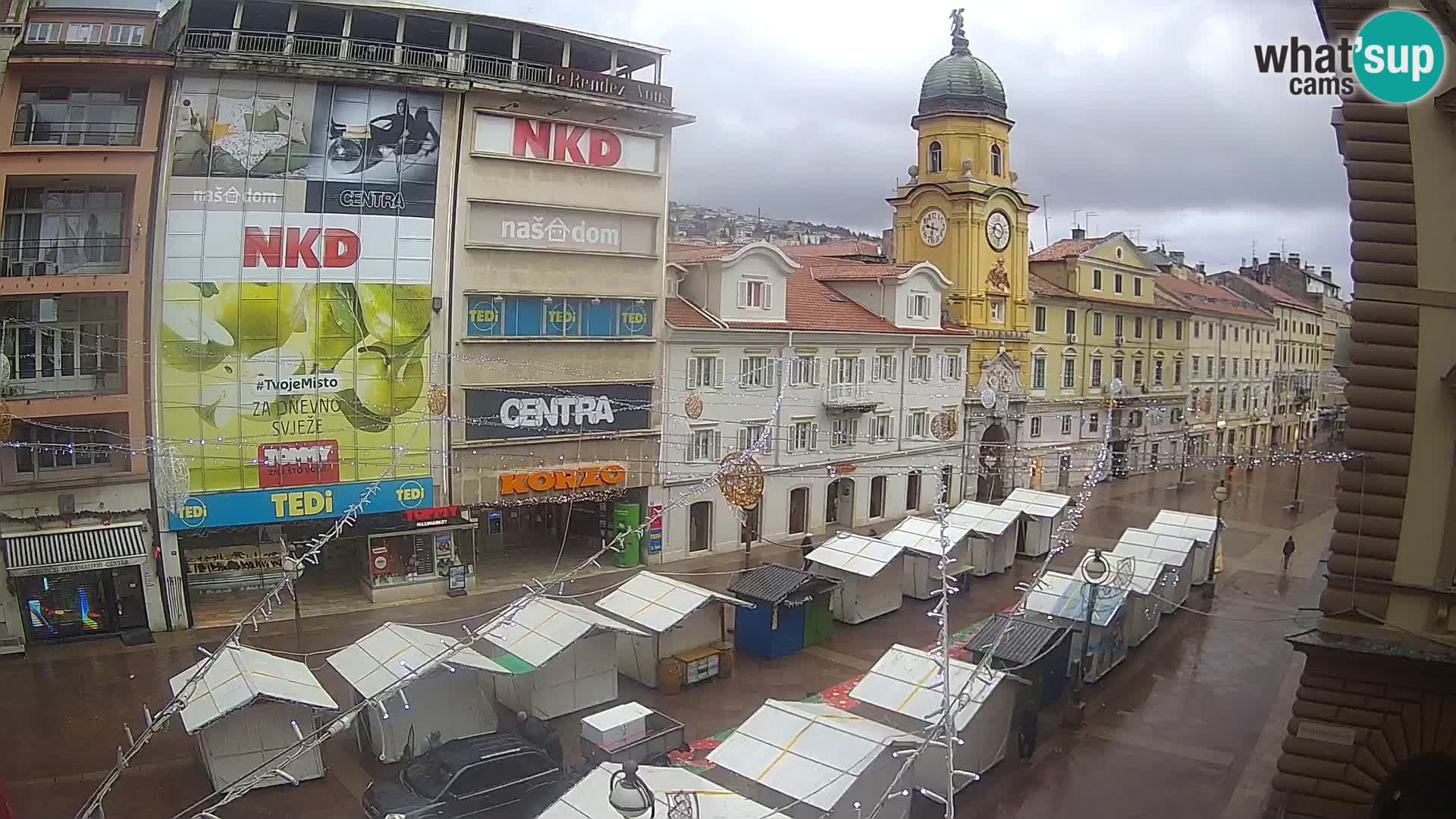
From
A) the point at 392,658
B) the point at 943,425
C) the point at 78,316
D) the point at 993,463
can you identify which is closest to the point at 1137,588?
the point at 392,658

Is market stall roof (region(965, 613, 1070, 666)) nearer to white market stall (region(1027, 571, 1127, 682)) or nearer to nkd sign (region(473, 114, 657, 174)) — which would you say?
white market stall (region(1027, 571, 1127, 682))

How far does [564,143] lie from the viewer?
2772 centimetres

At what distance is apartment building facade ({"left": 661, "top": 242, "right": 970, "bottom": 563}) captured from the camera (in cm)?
3153

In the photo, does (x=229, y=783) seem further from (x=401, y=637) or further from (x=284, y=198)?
(x=284, y=198)

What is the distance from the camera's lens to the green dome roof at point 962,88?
42031 mm

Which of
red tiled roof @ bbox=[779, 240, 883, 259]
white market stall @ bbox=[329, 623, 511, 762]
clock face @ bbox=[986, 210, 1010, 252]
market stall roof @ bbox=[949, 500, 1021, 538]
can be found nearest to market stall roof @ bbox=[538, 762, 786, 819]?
white market stall @ bbox=[329, 623, 511, 762]

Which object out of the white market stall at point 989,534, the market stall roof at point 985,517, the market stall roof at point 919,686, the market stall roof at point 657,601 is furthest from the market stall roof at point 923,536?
the market stall roof at point 919,686

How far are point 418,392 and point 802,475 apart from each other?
1425 centimetres

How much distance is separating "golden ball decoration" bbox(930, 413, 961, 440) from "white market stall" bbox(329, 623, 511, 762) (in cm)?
2589

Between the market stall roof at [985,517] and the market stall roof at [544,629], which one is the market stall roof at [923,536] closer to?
the market stall roof at [985,517]

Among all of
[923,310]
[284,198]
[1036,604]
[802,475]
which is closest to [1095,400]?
[923,310]

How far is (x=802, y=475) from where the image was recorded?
3500 cm

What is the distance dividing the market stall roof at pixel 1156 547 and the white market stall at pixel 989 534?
3.78 meters

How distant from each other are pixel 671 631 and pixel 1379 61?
15597mm
